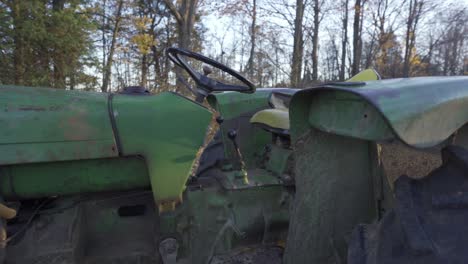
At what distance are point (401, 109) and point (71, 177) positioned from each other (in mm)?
1188

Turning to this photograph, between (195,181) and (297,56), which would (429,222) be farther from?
(297,56)

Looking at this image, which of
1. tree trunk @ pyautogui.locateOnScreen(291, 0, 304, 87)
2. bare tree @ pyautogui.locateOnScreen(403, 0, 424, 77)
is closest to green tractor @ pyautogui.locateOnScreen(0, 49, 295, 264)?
tree trunk @ pyautogui.locateOnScreen(291, 0, 304, 87)

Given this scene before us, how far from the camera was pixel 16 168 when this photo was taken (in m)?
1.28

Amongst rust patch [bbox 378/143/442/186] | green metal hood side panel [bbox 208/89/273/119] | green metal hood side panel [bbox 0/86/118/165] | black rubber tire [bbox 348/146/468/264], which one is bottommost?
black rubber tire [bbox 348/146/468/264]

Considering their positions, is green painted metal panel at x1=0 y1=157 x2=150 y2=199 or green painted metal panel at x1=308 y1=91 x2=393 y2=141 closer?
green painted metal panel at x1=308 y1=91 x2=393 y2=141

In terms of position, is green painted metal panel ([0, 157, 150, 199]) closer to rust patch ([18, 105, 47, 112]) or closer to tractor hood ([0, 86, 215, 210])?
tractor hood ([0, 86, 215, 210])

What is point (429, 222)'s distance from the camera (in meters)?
0.90

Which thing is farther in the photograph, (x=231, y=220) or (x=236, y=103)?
(x=236, y=103)

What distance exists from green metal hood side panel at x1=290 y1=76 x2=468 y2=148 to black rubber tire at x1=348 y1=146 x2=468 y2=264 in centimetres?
12

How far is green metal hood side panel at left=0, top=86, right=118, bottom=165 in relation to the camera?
1196mm

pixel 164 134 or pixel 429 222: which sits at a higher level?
pixel 164 134

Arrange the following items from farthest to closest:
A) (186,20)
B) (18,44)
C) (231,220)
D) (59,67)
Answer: (186,20)
(59,67)
(18,44)
(231,220)

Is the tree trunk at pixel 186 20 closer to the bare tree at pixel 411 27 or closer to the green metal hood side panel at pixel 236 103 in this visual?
the green metal hood side panel at pixel 236 103

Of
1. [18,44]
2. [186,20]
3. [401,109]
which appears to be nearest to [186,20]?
[186,20]
